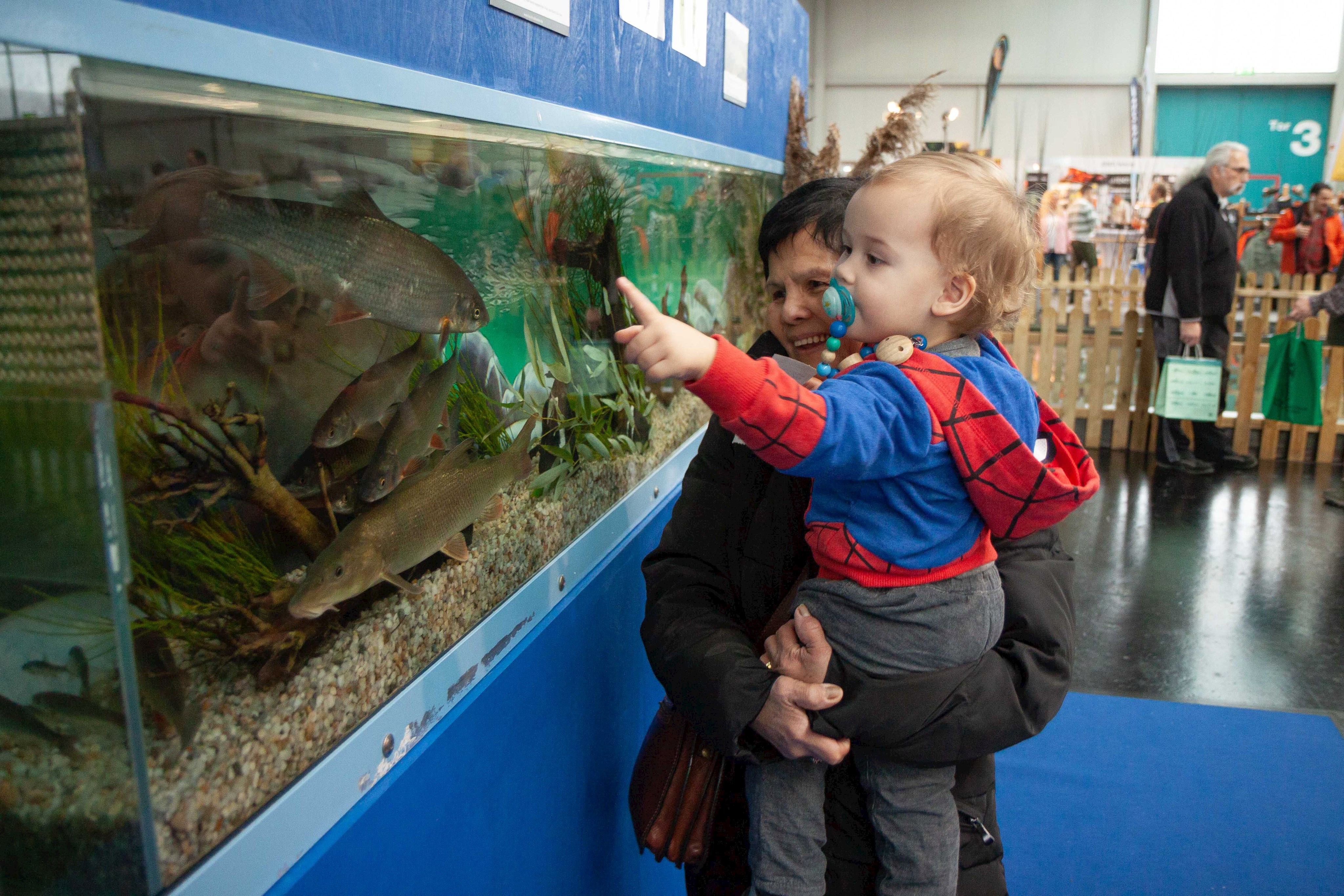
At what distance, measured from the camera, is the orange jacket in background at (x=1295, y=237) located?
10398 mm

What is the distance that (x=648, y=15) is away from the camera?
1888 mm

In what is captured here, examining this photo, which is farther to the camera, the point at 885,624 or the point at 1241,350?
the point at 1241,350

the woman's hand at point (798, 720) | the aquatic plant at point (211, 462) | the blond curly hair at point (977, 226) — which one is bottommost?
the woman's hand at point (798, 720)

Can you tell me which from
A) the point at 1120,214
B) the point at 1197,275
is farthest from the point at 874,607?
the point at 1120,214

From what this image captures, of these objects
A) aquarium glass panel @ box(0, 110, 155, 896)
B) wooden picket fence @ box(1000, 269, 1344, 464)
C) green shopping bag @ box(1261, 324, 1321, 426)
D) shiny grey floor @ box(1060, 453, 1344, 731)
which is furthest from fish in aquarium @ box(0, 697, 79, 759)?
green shopping bag @ box(1261, 324, 1321, 426)

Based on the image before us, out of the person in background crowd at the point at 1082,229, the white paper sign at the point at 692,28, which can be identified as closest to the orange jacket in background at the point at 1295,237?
the person in background crowd at the point at 1082,229

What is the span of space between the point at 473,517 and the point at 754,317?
2.08 m

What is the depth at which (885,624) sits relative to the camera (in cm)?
130

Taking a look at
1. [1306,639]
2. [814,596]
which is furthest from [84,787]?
[1306,639]

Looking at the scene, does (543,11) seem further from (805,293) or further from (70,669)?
(70,669)

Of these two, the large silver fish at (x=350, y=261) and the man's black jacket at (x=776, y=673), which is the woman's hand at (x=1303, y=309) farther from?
the large silver fish at (x=350, y=261)

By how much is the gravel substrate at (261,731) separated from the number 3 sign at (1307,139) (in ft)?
68.9

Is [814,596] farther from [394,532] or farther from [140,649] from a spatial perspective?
[140,649]

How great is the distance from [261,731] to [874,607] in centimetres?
77
